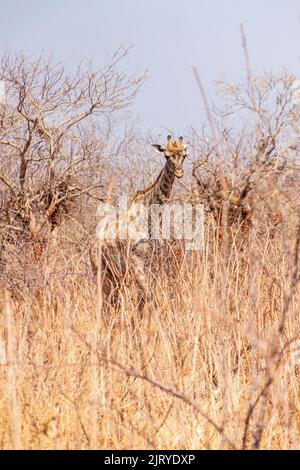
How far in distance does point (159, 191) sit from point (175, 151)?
1.07 m

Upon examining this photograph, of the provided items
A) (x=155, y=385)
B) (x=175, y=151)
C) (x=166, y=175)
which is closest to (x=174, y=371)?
(x=155, y=385)

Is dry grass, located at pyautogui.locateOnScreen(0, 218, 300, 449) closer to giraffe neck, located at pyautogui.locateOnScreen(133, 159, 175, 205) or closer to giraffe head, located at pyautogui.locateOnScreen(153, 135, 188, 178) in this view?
giraffe neck, located at pyautogui.locateOnScreen(133, 159, 175, 205)

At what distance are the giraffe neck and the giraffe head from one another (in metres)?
0.10

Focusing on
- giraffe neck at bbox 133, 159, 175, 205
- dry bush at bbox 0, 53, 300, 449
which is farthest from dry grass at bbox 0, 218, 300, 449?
giraffe neck at bbox 133, 159, 175, 205

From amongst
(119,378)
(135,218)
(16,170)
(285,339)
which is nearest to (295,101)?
(135,218)

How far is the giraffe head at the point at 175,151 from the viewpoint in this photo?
24.9 feet

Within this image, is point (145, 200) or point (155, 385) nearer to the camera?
point (155, 385)

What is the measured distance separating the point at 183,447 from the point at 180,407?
262 mm

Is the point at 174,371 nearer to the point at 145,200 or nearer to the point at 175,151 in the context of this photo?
the point at 145,200

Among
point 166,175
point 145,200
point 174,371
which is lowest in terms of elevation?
point 174,371

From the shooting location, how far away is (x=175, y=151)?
778cm

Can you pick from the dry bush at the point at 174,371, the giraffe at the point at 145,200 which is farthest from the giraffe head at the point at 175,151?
the dry bush at the point at 174,371

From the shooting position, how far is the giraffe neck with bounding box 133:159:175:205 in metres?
6.59

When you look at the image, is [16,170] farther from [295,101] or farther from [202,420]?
[202,420]
